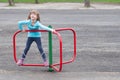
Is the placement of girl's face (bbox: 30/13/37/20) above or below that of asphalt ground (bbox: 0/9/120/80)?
above

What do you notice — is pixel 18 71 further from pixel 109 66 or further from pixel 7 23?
pixel 7 23

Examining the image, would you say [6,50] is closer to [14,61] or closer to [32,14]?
[14,61]

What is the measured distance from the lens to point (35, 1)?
37.1 metres

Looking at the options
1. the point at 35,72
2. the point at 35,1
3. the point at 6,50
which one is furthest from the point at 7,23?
the point at 35,1

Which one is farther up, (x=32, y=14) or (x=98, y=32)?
(x=32, y=14)

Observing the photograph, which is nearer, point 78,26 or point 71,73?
point 71,73

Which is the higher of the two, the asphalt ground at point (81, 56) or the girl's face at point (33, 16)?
the girl's face at point (33, 16)

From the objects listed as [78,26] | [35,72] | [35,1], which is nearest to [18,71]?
[35,72]

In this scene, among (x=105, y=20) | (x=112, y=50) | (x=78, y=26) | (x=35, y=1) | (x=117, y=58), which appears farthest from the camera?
(x=35, y=1)

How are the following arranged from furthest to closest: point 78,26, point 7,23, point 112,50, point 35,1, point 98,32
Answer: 1. point 35,1
2. point 7,23
3. point 78,26
4. point 98,32
5. point 112,50

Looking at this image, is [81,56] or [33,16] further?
[81,56]

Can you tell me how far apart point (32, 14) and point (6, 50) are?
364 cm

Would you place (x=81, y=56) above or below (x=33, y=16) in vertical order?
below

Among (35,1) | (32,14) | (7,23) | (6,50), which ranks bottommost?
(35,1)
